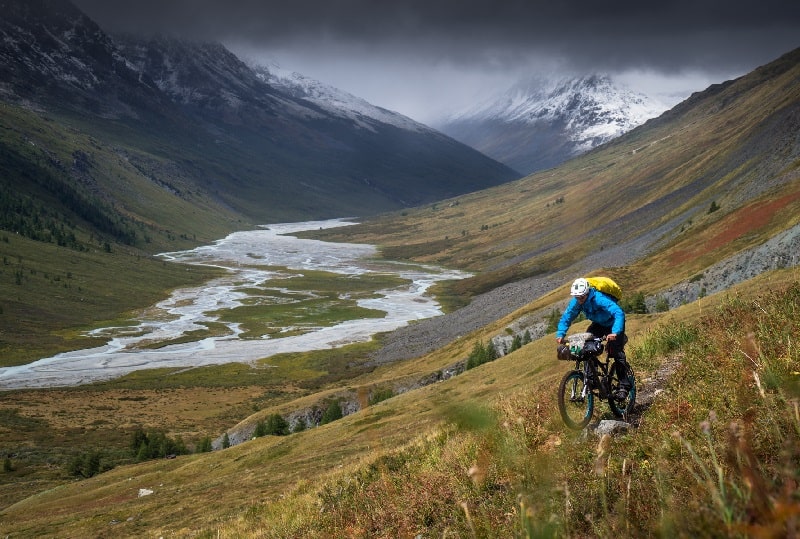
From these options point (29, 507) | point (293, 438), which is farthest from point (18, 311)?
A: point (293, 438)

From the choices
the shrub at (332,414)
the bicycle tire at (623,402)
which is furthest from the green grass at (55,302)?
the bicycle tire at (623,402)

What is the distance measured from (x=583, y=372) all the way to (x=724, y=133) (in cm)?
22104

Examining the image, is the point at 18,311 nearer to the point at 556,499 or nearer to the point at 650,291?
the point at 650,291

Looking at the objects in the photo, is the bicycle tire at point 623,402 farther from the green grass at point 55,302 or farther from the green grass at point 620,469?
the green grass at point 55,302

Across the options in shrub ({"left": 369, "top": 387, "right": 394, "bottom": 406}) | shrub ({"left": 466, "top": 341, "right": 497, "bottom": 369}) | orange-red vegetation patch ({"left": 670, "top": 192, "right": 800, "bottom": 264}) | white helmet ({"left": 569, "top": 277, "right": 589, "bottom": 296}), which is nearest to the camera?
white helmet ({"left": 569, "top": 277, "right": 589, "bottom": 296})

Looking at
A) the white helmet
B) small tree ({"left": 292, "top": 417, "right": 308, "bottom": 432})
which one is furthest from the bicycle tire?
small tree ({"left": 292, "top": 417, "right": 308, "bottom": 432})

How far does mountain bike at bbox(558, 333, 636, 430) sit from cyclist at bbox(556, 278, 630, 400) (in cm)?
13

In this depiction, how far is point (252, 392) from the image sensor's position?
92750 mm

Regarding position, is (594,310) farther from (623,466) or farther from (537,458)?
(623,466)

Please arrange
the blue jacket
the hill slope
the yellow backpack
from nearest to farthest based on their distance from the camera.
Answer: the hill slope < the blue jacket < the yellow backpack

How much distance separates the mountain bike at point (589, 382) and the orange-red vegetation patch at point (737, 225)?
68724 mm

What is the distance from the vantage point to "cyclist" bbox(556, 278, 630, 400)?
11.2 m

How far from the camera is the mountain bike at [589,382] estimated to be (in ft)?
35.5

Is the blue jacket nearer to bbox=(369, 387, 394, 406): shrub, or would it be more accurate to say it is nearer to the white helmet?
the white helmet
